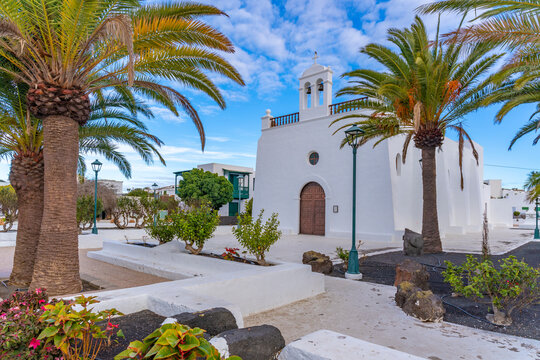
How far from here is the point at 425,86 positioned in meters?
10.6

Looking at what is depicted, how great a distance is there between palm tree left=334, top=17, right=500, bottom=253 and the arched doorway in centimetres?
720

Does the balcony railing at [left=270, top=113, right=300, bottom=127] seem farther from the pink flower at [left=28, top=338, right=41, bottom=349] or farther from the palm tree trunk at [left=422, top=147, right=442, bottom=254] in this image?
the pink flower at [left=28, top=338, right=41, bottom=349]

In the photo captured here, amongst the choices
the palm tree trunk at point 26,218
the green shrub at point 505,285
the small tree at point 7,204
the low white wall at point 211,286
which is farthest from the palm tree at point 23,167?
the small tree at point 7,204

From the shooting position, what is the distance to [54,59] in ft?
17.4

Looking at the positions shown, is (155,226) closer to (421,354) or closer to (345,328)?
(345,328)

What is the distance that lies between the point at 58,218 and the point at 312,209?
48.4ft

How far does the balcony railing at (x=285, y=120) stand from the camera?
19.9 meters

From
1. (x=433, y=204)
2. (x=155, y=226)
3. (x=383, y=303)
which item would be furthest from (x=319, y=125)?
(x=383, y=303)

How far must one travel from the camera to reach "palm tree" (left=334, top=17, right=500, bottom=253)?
10.3 m

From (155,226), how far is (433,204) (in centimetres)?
880

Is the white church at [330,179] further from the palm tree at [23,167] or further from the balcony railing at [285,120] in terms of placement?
the palm tree at [23,167]

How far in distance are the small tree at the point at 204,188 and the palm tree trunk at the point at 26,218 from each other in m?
19.3

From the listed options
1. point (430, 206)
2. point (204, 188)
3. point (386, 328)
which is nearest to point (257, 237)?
point (386, 328)

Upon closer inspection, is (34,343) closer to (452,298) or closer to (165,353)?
(165,353)
